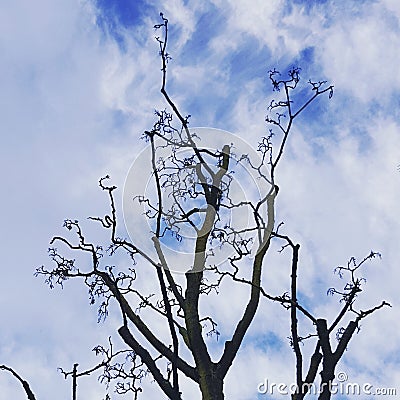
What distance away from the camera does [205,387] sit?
132 inches

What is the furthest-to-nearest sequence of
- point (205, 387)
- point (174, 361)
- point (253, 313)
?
1. point (253, 313)
2. point (205, 387)
3. point (174, 361)

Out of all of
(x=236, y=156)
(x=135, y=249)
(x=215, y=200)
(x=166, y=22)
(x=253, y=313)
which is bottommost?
(x=253, y=313)

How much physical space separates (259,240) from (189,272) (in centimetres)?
42

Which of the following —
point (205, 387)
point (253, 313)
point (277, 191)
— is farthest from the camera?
point (277, 191)

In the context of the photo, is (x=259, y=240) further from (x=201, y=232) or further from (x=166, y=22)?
(x=166, y=22)

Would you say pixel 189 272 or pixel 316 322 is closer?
pixel 316 322

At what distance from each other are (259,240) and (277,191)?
11.9 inches

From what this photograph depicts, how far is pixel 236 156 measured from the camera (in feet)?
13.0

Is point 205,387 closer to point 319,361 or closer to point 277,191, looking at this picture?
point 319,361

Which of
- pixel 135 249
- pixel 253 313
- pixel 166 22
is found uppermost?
pixel 166 22

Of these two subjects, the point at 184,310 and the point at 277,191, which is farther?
the point at 277,191

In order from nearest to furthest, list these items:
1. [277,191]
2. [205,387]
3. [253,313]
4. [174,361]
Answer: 1. [174,361]
2. [205,387]
3. [253,313]
4. [277,191]

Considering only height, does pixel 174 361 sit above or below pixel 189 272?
below

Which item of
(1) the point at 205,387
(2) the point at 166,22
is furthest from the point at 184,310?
(2) the point at 166,22
